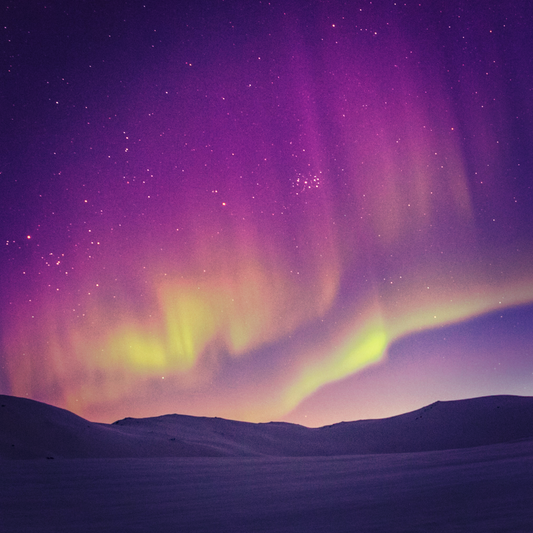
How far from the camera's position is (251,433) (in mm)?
18688

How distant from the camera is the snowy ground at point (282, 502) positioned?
215cm

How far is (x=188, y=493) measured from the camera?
391 cm

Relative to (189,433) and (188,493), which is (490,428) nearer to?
(189,433)

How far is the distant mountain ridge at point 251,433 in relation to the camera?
11.5 metres

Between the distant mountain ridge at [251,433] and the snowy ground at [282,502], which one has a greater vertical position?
the snowy ground at [282,502]

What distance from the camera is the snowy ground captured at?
7.05 feet

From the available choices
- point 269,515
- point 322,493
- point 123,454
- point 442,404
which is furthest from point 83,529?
point 442,404

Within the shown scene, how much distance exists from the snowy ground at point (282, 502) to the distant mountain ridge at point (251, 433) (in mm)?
6921

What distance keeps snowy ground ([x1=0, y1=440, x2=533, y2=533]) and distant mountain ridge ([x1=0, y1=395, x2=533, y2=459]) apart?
692 cm

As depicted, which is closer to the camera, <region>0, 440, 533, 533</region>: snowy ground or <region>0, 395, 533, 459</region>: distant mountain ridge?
<region>0, 440, 533, 533</region>: snowy ground

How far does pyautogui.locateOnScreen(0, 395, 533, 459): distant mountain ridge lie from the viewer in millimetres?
11453

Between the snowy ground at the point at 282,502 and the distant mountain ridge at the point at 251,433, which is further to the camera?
the distant mountain ridge at the point at 251,433

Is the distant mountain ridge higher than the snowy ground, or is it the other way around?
the snowy ground

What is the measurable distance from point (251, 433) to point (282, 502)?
54.5 feet
